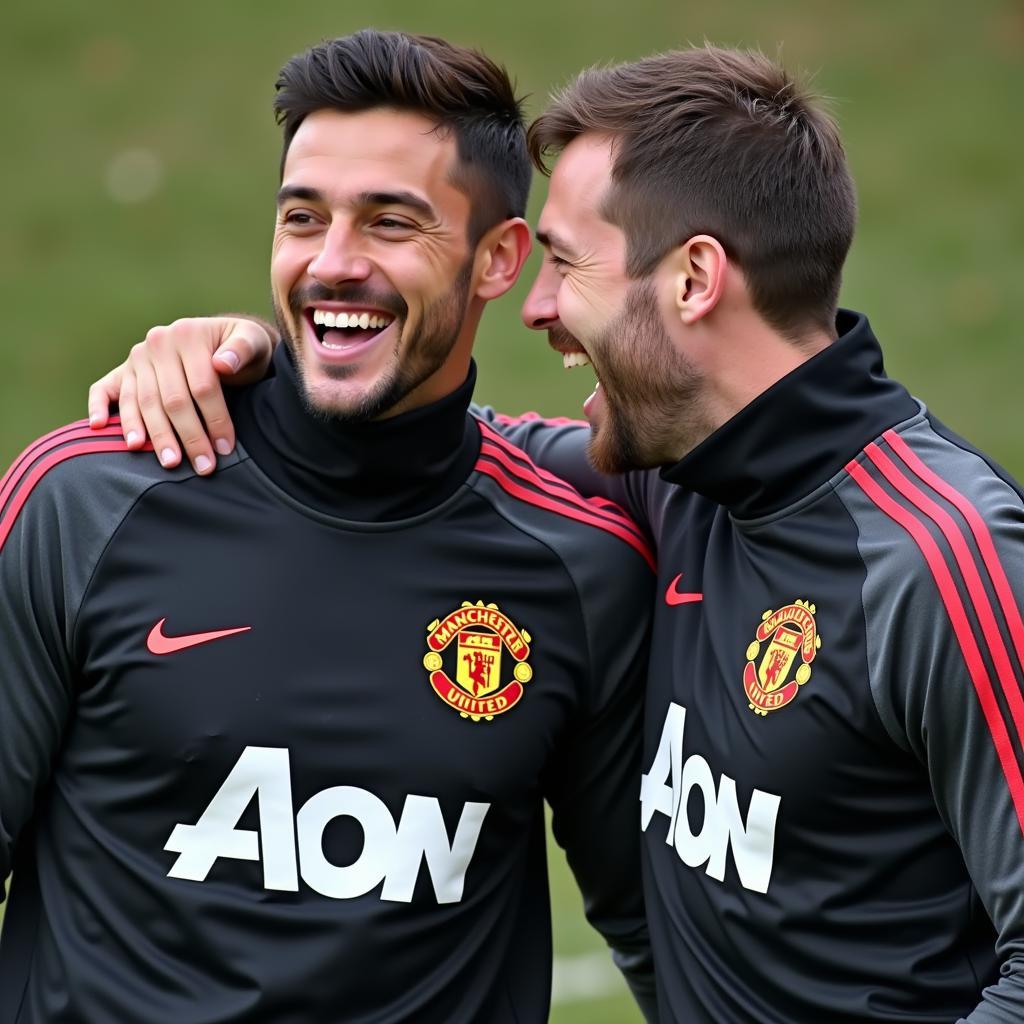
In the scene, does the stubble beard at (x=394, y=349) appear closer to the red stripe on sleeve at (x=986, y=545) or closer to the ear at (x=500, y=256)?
the ear at (x=500, y=256)

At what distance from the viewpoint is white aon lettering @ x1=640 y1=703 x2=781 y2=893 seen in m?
2.95

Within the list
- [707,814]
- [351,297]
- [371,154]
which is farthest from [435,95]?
[707,814]

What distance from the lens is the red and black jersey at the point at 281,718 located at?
302 cm

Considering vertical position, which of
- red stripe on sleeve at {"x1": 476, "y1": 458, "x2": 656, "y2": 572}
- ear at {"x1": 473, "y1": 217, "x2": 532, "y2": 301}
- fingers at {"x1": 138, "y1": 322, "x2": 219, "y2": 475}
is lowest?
red stripe on sleeve at {"x1": 476, "y1": 458, "x2": 656, "y2": 572}

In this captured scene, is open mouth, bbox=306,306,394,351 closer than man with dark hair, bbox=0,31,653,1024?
No

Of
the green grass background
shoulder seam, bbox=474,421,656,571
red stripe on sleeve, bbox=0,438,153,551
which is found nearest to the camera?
red stripe on sleeve, bbox=0,438,153,551

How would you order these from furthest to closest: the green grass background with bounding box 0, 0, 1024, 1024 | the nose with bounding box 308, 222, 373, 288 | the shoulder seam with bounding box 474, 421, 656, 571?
the green grass background with bounding box 0, 0, 1024, 1024, the shoulder seam with bounding box 474, 421, 656, 571, the nose with bounding box 308, 222, 373, 288

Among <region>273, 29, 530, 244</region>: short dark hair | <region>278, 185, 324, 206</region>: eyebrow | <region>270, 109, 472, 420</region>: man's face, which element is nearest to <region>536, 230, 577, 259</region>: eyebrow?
<region>273, 29, 530, 244</region>: short dark hair

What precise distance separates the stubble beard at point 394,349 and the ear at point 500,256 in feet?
0.29

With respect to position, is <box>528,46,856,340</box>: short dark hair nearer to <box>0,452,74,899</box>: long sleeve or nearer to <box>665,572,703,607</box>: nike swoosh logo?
<box>665,572,703,607</box>: nike swoosh logo

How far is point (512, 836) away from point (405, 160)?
1.24 metres

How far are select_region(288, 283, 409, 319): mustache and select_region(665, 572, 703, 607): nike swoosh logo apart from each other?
27.4 inches

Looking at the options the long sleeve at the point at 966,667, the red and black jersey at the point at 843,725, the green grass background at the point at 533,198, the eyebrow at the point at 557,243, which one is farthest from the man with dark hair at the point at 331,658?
the green grass background at the point at 533,198

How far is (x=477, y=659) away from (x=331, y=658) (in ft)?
0.86
